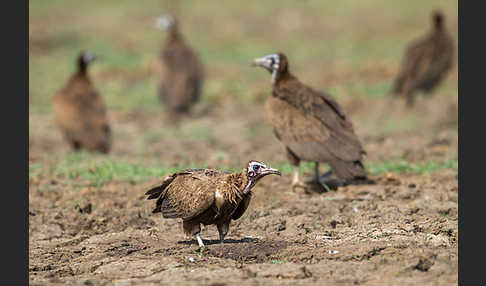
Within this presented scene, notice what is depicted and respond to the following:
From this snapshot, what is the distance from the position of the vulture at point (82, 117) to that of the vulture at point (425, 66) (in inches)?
242

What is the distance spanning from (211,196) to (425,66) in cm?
996

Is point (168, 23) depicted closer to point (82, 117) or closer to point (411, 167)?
point (82, 117)

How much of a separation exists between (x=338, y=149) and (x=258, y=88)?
9.08 meters

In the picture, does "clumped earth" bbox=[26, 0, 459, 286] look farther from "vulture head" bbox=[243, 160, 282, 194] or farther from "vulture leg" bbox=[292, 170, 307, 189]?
"vulture head" bbox=[243, 160, 282, 194]

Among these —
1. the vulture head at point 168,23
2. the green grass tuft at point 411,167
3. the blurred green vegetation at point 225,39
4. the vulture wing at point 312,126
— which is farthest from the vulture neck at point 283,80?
the vulture head at point 168,23

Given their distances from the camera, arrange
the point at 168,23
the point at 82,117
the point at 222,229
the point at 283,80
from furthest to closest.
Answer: the point at 168,23 → the point at 82,117 → the point at 283,80 → the point at 222,229

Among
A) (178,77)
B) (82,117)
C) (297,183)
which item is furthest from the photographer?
(178,77)

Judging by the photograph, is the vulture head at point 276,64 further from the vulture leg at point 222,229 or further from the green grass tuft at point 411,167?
the vulture leg at point 222,229

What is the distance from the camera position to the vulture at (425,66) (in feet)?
48.6

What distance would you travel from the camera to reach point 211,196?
231 inches

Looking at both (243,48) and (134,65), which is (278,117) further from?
(243,48)

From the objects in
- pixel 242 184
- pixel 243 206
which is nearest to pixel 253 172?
pixel 242 184

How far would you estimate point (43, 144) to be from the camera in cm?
1295

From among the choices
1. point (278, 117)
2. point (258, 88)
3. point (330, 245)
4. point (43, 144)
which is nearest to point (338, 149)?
point (278, 117)
